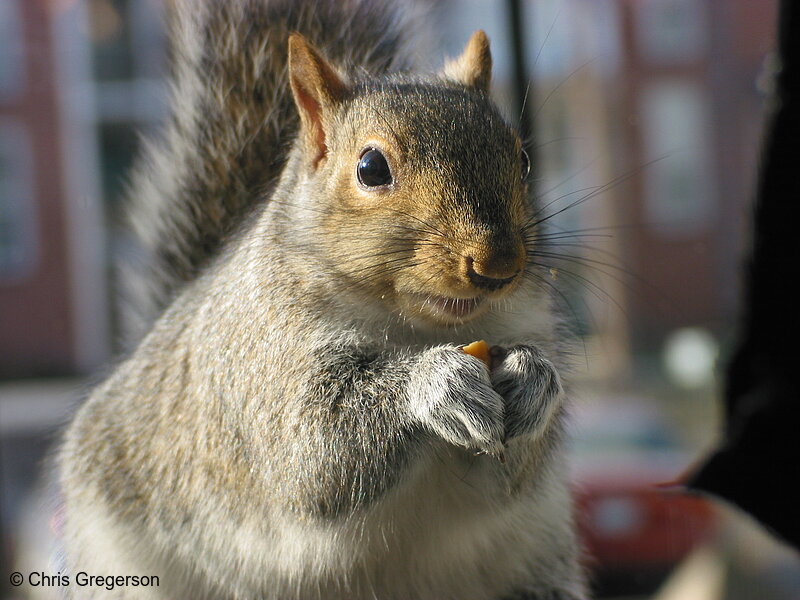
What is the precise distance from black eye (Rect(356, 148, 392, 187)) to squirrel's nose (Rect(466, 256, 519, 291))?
0.15 meters

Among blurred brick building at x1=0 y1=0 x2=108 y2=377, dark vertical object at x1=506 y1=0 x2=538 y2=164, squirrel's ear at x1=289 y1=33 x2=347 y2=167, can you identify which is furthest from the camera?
blurred brick building at x1=0 y1=0 x2=108 y2=377

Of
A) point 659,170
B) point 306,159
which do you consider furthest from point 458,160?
point 659,170

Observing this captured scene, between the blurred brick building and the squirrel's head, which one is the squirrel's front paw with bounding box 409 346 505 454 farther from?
the blurred brick building

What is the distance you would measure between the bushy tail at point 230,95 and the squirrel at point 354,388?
0.02 m

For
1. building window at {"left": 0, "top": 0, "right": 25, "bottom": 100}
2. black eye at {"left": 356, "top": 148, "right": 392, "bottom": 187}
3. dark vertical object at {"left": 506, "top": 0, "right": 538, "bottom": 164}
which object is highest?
building window at {"left": 0, "top": 0, "right": 25, "bottom": 100}

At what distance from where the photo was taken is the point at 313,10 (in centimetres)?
138

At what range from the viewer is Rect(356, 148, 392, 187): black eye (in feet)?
3.16

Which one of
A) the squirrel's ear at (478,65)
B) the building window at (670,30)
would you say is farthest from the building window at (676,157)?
the squirrel's ear at (478,65)

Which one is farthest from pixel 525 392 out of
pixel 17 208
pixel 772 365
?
pixel 17 208

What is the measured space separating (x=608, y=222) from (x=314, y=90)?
5.23 meters

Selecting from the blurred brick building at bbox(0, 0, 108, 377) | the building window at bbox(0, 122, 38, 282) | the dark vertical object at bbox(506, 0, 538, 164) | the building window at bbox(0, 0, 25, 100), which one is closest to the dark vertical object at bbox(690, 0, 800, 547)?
the dark vertical object at bbox(506, 0, 538, 164)

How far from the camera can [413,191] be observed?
0.94 metres

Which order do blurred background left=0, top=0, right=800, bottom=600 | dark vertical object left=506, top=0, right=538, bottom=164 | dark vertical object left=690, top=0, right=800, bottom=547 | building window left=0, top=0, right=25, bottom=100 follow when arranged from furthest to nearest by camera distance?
building window left=0, top=0, right=25, bottom=100, blurred background left=0, top=0, right=800, bottom=600, dark vertical object left=506, top=0, right=538, bottom=164, dark vertical object left=690, top=0, right=800, bottom=547

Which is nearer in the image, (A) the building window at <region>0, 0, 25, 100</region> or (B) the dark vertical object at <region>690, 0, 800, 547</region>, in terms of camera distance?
(B) the dark vertical object at <region>690, 0, 800, 547</region>
